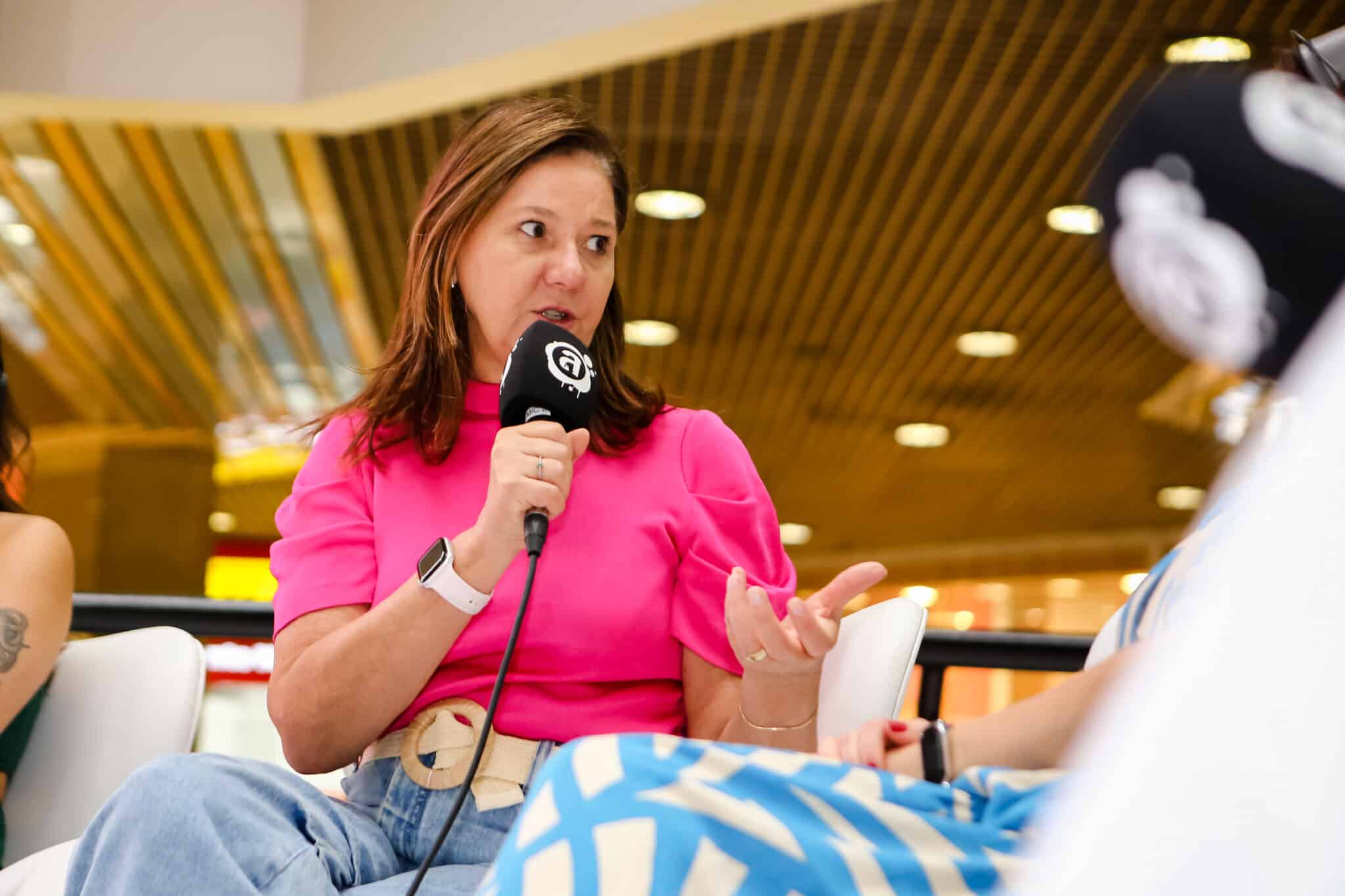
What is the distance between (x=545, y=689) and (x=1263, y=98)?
95cm

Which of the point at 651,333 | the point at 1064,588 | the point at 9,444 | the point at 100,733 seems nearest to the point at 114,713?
the point at 100,733

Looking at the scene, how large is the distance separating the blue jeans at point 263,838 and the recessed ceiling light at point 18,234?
4.93 metres

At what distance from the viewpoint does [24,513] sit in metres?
1.94

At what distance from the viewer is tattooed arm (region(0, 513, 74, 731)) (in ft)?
5.62

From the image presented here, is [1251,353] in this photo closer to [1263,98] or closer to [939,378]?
[1263,98]

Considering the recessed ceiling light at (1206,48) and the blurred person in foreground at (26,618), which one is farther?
the recessed ceiling light at (1206,48)

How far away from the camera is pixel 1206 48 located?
4.43 meters

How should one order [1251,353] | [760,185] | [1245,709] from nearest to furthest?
[1245,709] < [1251,353] < [760,185]

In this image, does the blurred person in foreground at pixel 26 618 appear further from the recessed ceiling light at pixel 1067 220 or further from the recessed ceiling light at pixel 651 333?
the recessed ceiling light at pixel 651 333

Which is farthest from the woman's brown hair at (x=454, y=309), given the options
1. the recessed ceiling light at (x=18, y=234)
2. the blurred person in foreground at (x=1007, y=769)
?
the recessed ceiling light at (x=18, y=234)

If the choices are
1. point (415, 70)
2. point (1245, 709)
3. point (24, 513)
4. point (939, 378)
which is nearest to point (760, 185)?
point (415, 70)

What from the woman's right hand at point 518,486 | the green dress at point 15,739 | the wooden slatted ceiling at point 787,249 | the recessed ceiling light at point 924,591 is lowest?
the green dress at point 15,739

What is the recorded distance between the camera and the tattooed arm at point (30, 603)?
1.71 meters

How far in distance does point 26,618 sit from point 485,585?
743 millimetres
